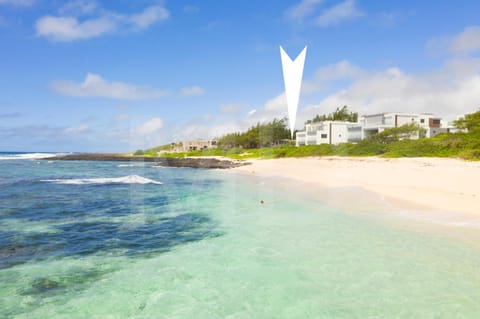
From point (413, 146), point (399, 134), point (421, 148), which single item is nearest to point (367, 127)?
point (399, 134)

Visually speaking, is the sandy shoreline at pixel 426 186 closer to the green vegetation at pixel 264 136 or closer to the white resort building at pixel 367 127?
the white resort building at pixel 367 127

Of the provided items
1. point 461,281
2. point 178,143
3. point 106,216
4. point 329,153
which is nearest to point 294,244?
point 461,281

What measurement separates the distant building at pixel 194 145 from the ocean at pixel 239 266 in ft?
422

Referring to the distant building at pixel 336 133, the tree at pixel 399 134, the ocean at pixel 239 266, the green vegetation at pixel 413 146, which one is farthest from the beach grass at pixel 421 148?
the ocean at pixel 239 266

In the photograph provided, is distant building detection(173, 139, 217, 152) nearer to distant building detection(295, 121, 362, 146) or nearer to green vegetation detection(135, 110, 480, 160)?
distant building detection(295, 121, 362, 146)

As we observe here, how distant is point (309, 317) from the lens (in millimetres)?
5801

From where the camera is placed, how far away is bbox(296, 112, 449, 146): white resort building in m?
71.9

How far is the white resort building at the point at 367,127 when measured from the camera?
71.9 m

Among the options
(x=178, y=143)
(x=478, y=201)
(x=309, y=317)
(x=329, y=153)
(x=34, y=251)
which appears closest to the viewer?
(x=309, y=317)

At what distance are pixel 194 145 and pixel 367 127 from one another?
8628cm

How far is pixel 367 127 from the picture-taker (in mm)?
73562

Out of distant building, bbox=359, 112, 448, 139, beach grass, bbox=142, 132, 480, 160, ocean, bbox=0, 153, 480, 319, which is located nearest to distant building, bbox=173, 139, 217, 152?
distant building, bbox=359, 112, 448, 139

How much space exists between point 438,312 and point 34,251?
10.4m

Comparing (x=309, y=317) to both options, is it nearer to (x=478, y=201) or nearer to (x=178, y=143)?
(x=478, y=201)
